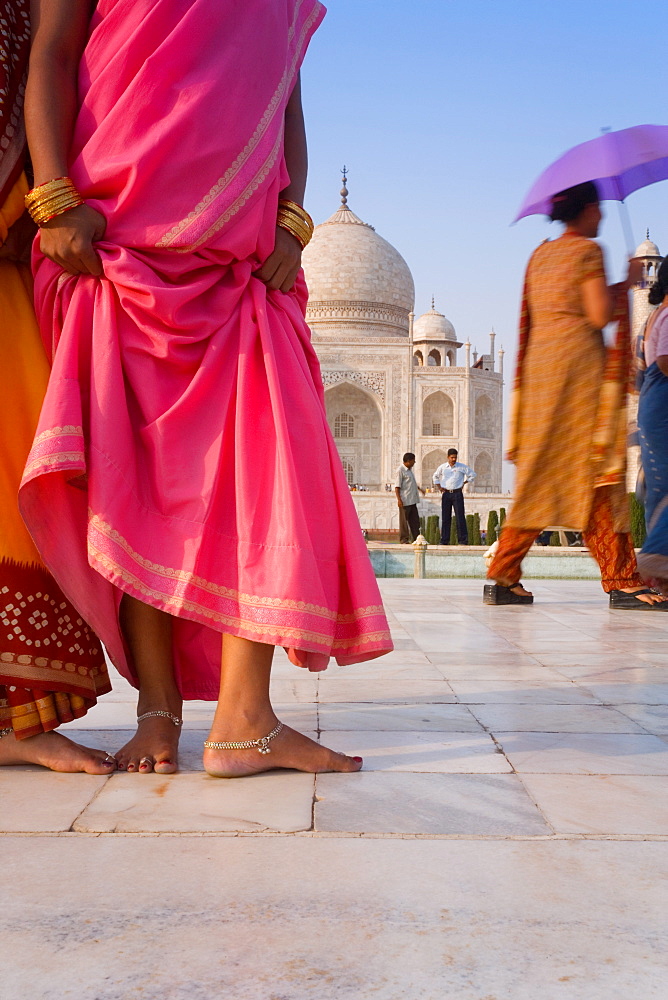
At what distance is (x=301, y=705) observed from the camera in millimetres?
1791

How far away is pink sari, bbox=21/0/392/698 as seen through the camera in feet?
4.19

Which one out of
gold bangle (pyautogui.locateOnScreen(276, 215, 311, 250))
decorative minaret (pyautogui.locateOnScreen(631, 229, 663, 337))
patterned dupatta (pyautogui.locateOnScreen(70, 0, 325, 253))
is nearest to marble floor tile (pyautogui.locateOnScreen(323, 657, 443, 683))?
gold bangle (pyautogui.locateOnScreen(276, 215, 311, 250))

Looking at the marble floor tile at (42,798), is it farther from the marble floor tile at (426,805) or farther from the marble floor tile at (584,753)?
the marble floor tile at (584,753)

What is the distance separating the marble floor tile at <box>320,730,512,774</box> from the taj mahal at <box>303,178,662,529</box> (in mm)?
18716

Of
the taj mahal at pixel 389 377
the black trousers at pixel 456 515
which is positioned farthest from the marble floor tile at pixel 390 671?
the taj mahal at pixel 389 377

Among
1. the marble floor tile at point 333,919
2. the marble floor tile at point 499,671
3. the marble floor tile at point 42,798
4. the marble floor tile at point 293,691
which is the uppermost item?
the marble floor tile at point 333,919

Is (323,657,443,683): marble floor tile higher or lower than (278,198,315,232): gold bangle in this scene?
lower

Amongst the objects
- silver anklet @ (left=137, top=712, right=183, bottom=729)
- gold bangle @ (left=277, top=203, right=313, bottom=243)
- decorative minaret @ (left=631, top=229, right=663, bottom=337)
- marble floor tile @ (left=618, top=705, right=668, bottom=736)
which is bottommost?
marble floor tile @ (left=618, top=705, right=668, bottom=736)

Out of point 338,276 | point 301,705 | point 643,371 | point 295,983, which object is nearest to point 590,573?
point 643,371

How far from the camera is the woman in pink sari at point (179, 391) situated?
1281 mm

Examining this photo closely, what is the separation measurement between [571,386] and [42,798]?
6.25ft

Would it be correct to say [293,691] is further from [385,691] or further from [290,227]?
[290,227]

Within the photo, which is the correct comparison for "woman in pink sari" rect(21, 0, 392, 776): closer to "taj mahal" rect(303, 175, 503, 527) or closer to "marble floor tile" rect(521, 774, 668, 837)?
"marble floor tile" rect(521, 774, 668, 837)

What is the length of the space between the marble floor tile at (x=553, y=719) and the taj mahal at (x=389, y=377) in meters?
18.5
